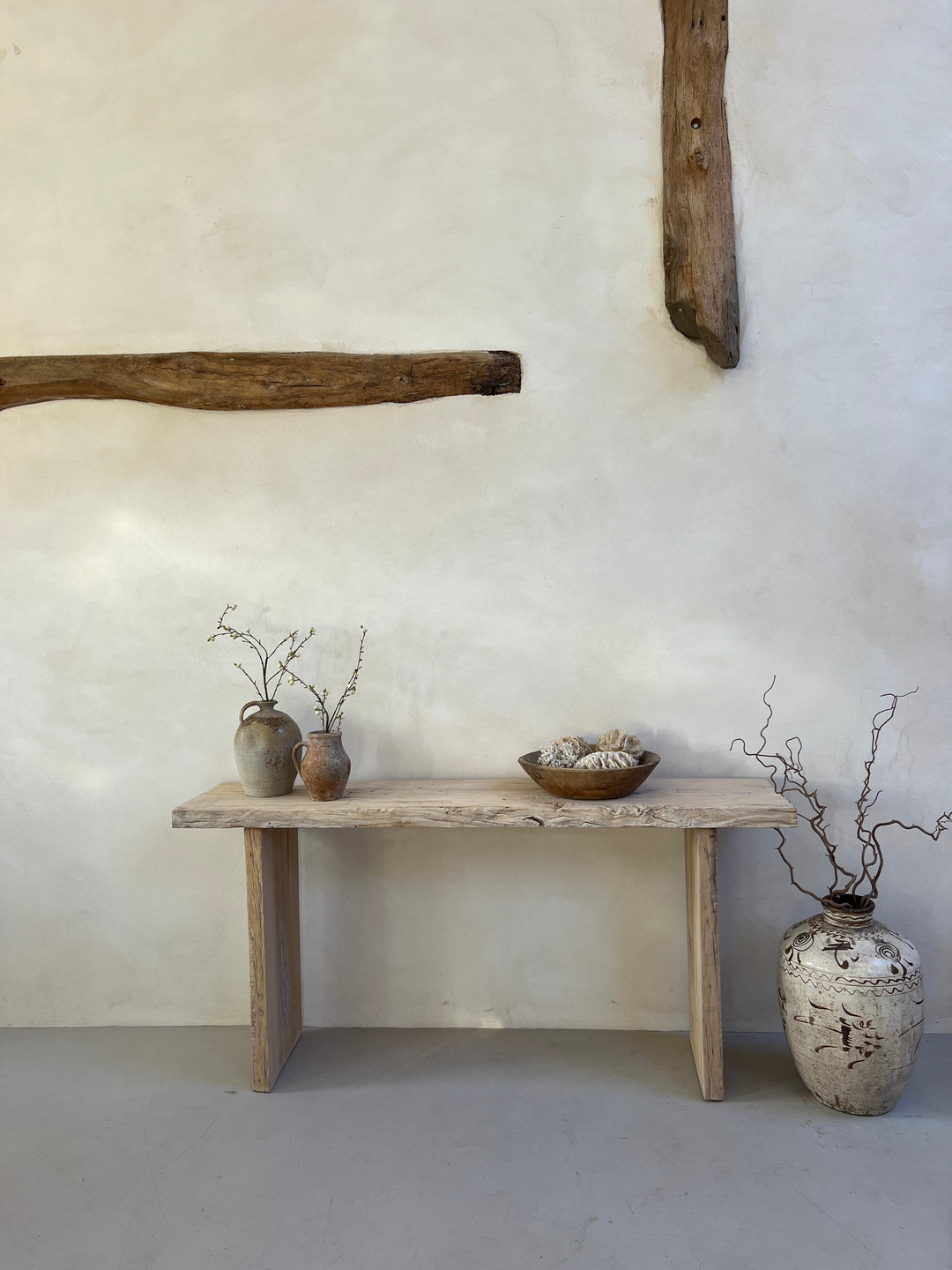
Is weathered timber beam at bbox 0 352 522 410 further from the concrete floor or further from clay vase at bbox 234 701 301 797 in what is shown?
the concrete floor

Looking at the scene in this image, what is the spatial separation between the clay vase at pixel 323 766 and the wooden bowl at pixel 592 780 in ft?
1.56

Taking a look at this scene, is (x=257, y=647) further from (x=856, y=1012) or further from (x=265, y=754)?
(x=856, y=1012)

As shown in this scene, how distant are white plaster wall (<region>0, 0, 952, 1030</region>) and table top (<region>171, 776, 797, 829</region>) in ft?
0.93

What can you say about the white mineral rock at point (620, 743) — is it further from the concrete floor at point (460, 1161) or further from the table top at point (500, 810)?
the concrete floor at point (460, 1161)

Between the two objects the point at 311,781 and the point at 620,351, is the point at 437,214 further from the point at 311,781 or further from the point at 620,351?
the point at 311,781

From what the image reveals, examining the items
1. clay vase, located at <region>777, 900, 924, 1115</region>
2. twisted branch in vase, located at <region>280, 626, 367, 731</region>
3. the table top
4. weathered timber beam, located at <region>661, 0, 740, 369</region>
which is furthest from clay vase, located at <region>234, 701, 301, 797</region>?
weathered timber beam, located at <region>661, 0, 740, 369</region>

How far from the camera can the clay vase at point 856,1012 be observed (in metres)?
1.97

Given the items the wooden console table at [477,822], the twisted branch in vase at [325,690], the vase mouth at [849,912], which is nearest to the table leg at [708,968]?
the wooden console table at [477,822]

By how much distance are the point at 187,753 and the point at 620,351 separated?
1.66m

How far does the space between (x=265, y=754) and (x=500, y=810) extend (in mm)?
609

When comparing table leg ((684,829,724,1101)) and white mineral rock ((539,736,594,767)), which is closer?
table leg ((684,829,724,1101))

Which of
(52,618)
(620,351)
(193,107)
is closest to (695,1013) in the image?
(620,351)

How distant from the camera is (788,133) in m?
2.44

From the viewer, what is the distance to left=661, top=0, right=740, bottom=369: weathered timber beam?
238 cm
